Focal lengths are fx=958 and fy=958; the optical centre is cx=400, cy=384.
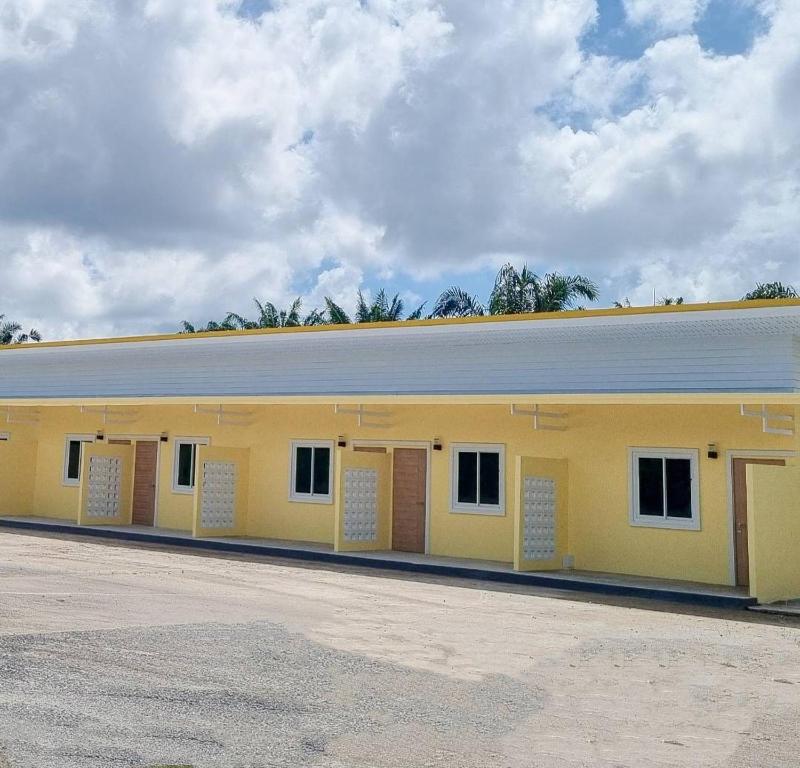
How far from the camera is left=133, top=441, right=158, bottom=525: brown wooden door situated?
21.8m

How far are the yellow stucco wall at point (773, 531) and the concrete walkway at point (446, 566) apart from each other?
0.38 metres

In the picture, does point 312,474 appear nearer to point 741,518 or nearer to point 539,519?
point 539,519

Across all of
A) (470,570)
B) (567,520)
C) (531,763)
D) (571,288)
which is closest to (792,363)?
(567,520)

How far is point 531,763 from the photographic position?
18.6 feet

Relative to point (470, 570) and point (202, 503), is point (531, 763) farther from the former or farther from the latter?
point (202, 503)

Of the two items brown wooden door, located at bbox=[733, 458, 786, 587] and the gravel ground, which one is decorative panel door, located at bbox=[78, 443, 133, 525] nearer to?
the gravel ground

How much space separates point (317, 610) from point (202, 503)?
8594mm

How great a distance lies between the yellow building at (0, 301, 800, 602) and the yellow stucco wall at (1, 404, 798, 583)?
3cm

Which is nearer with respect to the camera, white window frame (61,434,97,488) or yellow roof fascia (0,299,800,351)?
yellow roof fascia (0,299,800,351)

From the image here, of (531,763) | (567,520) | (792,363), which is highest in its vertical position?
(792,363)

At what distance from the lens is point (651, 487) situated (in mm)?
14867

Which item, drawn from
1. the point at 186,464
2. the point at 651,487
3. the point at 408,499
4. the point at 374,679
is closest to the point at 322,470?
the point at 408,499

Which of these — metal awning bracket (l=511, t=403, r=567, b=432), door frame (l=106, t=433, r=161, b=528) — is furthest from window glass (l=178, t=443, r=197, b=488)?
metal awning bracket (l=511, t=403, r=567, b=432)

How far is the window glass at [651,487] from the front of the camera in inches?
581
